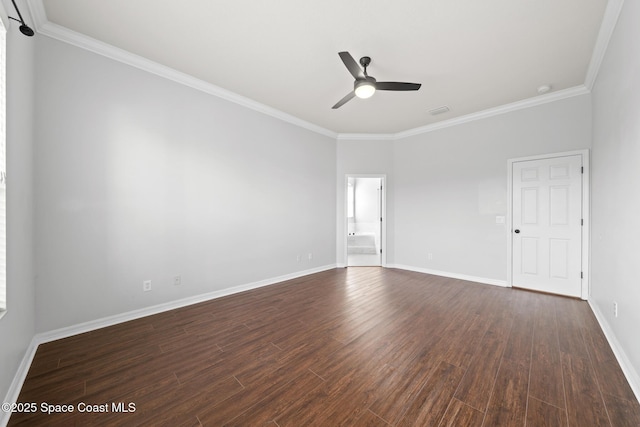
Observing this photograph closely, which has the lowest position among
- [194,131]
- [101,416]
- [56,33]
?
[101,416]

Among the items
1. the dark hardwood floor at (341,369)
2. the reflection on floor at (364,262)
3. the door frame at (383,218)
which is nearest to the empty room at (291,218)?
the dark hardwood floor at (341,369)

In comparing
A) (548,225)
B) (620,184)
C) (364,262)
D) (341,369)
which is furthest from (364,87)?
(364,262)

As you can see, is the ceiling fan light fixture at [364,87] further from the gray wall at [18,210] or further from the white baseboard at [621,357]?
the white baseboard at [621,357]

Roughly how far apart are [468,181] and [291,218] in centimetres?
330

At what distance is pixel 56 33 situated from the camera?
231 centimetres

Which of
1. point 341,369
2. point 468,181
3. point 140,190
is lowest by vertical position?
point 341,369

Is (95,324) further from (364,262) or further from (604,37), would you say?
(604,37)

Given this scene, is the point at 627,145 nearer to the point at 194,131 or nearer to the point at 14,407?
the point at 194,131

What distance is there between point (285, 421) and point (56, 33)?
3.83 metres

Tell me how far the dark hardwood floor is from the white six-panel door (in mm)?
601

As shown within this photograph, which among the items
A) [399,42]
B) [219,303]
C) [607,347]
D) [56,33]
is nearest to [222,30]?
[56,33]

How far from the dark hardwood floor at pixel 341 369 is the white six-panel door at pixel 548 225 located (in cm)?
60

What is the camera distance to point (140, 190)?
279cm

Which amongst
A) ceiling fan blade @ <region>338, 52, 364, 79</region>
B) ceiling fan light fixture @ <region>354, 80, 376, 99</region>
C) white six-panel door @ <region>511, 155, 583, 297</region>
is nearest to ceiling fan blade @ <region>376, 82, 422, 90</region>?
ceiling fan light fixture @ <region>354, 80, 376, 99</region>
